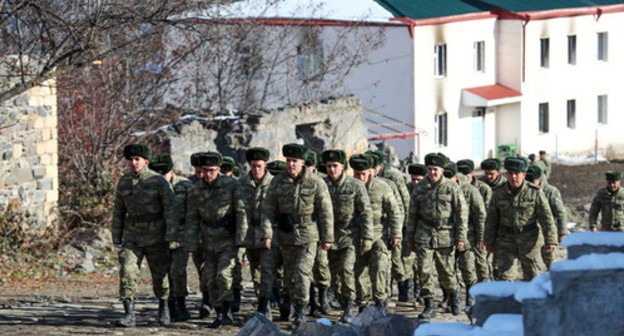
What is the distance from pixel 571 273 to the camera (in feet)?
22.1

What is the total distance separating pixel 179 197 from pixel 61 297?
3.53 meters

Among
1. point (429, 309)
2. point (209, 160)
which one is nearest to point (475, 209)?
point (429, 309)

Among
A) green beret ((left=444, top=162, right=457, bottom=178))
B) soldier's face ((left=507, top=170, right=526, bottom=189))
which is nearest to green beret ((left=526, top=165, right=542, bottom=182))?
green beret ((left=444, top=162, right=457, bottom=178))

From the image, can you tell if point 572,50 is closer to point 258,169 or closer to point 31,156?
point 31,156

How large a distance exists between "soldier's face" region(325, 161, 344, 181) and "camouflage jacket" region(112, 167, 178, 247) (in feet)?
5.92

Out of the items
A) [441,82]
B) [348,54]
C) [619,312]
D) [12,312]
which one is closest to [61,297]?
[12,312]

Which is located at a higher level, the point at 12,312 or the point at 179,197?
the point at 179,197

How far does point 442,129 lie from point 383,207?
26015mm

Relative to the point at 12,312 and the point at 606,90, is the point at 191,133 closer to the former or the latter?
the point at 12,312

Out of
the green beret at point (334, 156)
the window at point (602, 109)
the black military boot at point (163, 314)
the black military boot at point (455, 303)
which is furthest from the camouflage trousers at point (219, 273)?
the window at point (602, 109)

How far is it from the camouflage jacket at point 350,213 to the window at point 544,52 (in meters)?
29.7

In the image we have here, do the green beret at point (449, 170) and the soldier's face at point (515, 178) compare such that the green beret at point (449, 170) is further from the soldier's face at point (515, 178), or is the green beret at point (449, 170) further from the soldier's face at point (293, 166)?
the soldier's face at point (293, 166)

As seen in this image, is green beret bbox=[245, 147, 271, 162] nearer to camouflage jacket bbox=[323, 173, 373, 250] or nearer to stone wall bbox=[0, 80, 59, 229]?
camouflage jacket bbox=[323, 173, 373, 250]

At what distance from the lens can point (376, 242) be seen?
1472cm
